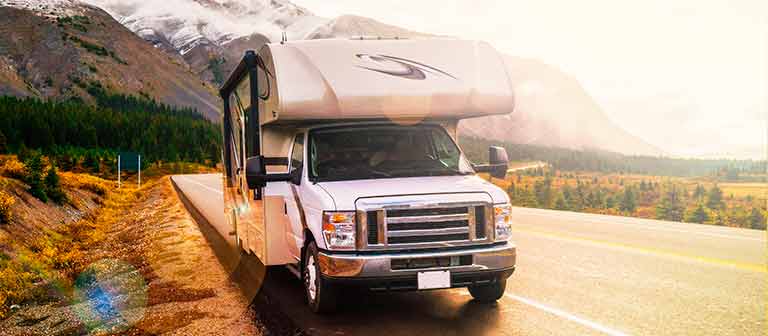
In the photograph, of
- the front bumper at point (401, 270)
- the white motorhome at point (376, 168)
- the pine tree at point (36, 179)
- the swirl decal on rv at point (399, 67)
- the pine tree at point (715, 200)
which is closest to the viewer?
the front bumper at point (401, 270)

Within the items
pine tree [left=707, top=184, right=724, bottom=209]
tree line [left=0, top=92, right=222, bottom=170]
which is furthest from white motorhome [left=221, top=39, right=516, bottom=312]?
tree line [left=0, top=92, right=222, bottom=170]

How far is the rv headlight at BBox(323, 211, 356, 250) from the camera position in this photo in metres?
6.55

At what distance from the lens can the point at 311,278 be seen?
7.25m

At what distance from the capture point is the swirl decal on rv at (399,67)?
781cm

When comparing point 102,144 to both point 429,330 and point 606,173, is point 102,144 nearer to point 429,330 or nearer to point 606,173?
point 606,173

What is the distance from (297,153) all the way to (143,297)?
2.56 m

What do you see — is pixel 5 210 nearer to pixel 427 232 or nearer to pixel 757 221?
pixel 427 232

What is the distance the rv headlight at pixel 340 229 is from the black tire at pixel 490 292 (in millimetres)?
1679

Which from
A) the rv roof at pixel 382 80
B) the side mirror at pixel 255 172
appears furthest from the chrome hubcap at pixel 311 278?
the rv roof at pixel 382 80

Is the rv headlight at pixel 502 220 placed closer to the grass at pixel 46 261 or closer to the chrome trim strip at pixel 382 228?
the chrome trim strip at pixel 382 228

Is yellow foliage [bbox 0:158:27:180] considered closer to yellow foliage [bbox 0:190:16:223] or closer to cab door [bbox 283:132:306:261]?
yellow foliage [bbox 0:190:16:223]

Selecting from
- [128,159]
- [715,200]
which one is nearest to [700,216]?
[715,200]

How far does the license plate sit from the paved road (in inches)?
15.1

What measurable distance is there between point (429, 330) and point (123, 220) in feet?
56.0
